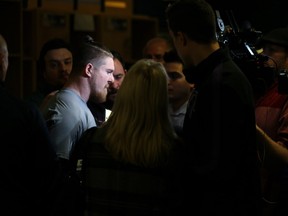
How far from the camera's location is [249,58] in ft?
7.66

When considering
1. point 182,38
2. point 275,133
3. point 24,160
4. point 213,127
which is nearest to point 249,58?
point 275,133

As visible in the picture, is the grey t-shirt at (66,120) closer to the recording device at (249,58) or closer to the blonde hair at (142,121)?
the blonde hair at (142,121)

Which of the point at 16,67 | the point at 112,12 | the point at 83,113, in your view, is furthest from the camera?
the point at 112,12

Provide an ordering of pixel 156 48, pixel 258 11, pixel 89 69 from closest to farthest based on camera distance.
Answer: pixel 89 69, pixel 156 48, pixel 258 11

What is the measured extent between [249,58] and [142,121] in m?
0.65

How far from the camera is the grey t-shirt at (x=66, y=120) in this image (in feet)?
7.76

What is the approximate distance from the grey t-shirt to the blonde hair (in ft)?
1.55

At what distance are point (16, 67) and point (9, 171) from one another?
8.28ft

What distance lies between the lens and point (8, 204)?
1983mm

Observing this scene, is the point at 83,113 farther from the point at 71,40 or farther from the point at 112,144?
the point at 71,40

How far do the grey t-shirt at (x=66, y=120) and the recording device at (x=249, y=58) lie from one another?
653mm

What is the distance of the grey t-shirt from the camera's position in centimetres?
237

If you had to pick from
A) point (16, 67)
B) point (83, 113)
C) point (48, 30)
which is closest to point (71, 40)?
point (48, 30)

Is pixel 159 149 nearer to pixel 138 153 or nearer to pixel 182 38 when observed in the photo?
pixel 138 153
